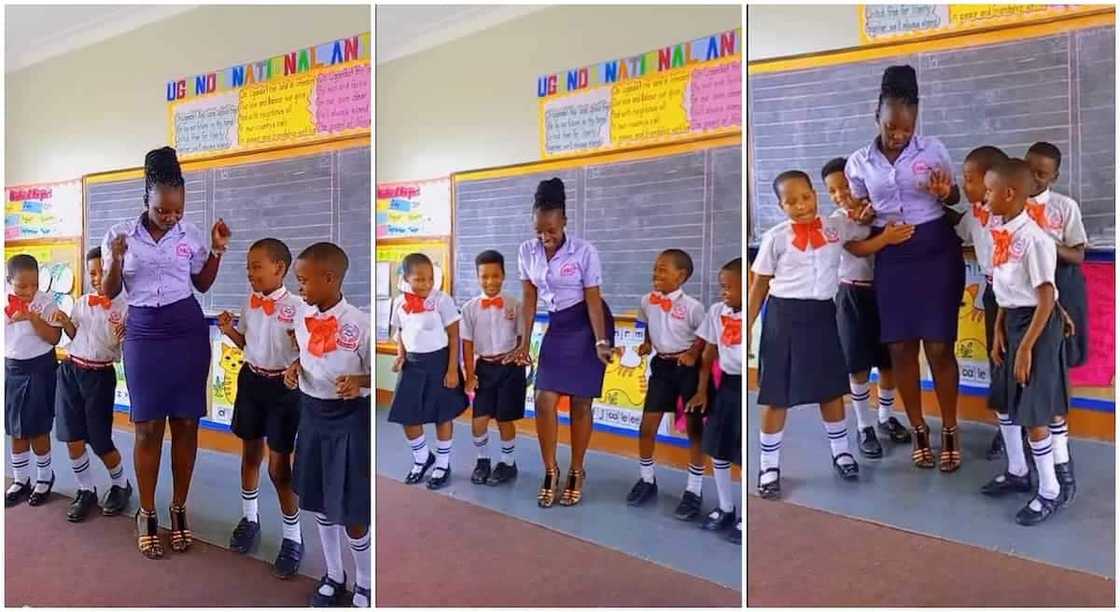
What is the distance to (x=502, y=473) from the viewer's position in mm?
1967

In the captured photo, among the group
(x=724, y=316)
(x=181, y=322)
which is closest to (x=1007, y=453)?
(x=724, y=316)

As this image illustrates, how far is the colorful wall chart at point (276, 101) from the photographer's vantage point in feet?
6.31

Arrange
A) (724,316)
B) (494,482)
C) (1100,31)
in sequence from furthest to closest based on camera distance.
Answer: (494,482) < (724,316) < (1100,31)

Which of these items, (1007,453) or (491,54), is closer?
(1007,453)

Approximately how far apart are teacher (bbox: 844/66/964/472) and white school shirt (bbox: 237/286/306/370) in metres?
1.32

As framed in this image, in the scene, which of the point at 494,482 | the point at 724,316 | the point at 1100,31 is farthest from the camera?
the point at 494,482

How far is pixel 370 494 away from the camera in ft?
6.48

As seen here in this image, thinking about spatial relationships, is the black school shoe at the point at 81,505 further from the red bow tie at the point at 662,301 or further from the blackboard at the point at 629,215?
the red bow tie at the point at 662,301

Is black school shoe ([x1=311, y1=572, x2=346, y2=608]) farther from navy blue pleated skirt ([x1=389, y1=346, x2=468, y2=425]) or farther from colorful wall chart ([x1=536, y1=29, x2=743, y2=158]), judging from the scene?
colorful wall chart ([x1=536, y1=29, x2=743, y2=158])

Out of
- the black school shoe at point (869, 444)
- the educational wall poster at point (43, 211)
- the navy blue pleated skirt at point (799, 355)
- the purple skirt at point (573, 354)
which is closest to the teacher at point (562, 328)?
the purple skirt at point (573, 354)

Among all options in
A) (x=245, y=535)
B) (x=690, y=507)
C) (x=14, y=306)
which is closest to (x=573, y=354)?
(x=690, y=507)

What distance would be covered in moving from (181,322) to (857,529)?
5.39ft

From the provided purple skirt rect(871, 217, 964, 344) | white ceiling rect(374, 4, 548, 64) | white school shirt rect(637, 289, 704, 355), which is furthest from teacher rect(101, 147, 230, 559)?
purple skirt rect(871, 217, 964, 344)

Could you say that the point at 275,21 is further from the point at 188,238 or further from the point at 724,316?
the point at 724,316
